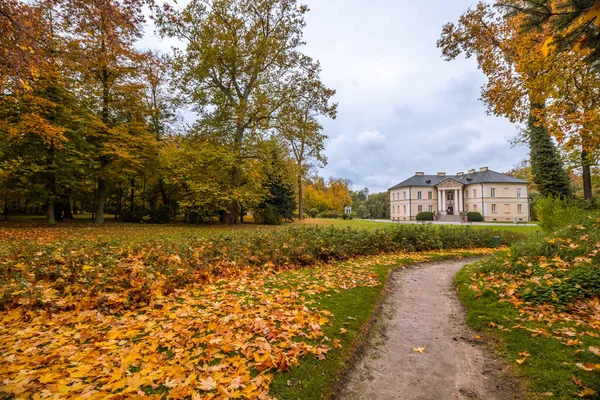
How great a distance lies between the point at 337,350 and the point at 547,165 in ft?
72.3

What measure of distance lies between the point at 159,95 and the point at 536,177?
104ft

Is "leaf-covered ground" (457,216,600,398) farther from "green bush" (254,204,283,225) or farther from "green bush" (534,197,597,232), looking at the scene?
"green bush" (254,204,283,225)

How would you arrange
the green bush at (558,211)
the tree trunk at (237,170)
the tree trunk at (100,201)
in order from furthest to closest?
the tree trunk at (237,170) → the tree trunk at (100,201) → the green bush at (558,211)

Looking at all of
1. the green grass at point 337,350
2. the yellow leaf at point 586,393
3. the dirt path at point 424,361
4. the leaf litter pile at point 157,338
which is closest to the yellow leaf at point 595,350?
the yellow leaf at point 586,393

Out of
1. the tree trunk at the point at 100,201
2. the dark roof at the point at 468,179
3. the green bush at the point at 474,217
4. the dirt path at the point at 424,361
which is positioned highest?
the dark roof at the point at 468,179

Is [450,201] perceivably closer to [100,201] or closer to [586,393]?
[100,201]

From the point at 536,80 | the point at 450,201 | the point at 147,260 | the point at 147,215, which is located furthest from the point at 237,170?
the point at 450,201

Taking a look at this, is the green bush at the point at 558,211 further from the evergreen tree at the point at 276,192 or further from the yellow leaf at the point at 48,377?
the evergreen tree at the point at 276,192

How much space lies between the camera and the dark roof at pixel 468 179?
1772 inches

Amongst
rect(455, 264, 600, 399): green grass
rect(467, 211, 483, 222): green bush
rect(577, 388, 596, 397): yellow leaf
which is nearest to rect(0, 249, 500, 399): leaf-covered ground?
rect(455, 264, 600, 399): green grass

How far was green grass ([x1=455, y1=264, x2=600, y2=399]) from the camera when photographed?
2662mm

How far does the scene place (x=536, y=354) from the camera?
128 inches

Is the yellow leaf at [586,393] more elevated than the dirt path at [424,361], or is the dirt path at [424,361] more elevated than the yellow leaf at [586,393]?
the yellow leaf at [586,393]

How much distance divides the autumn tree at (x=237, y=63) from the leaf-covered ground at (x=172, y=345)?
1403 centimetres
